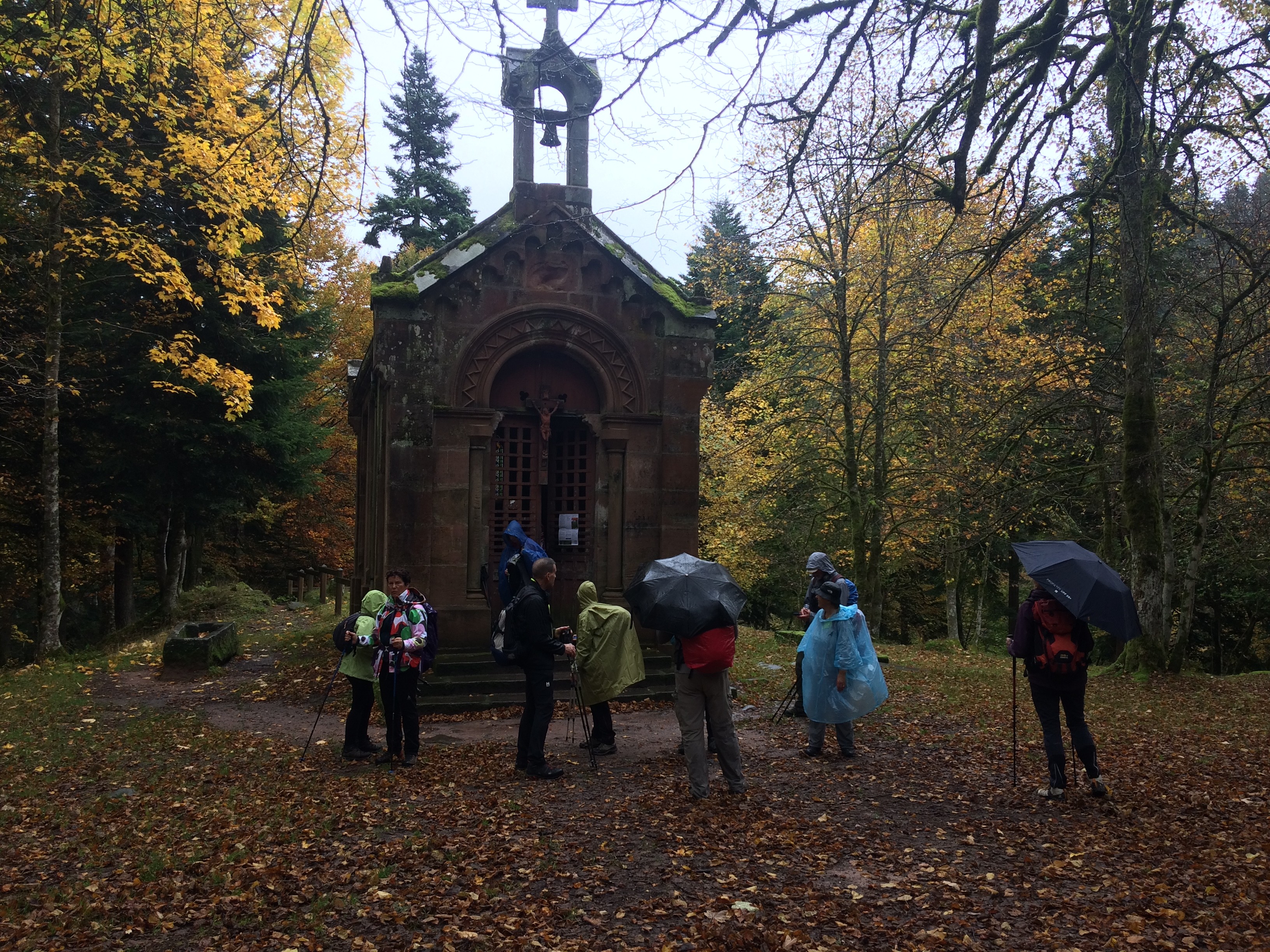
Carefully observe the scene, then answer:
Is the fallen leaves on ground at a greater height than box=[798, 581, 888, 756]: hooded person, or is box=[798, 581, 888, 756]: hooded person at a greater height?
box=[798, 581, 888, 756]: hooded person

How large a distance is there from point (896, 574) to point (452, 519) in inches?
755

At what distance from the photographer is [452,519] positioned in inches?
441

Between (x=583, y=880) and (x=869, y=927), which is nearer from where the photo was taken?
(x=869, y=927)

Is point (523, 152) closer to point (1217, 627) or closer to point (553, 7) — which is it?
point (553, 7)

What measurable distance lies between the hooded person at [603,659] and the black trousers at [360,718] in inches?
77.6

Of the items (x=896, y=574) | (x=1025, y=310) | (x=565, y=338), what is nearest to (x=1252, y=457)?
(x=1025, y=310)

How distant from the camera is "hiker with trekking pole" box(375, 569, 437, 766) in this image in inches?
311

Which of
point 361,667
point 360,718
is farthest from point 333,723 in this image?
point 361,667

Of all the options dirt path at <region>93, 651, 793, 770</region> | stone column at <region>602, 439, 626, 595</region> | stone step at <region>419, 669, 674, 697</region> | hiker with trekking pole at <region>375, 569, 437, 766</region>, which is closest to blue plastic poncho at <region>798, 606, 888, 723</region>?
dirt path at <region>93, 651, 793, 770</region>

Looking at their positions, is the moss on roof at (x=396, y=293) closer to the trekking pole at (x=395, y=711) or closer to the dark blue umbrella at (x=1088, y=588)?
the trekking pole at (x=395, y=711)

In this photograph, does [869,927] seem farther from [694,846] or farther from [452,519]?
[452,519]

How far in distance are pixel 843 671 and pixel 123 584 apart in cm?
1874

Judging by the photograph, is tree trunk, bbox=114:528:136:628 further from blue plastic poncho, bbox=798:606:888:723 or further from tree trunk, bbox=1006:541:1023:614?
tree trunk, bbox=1006:541:1023:614

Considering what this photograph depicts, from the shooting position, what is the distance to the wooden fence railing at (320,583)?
65.8 ft
